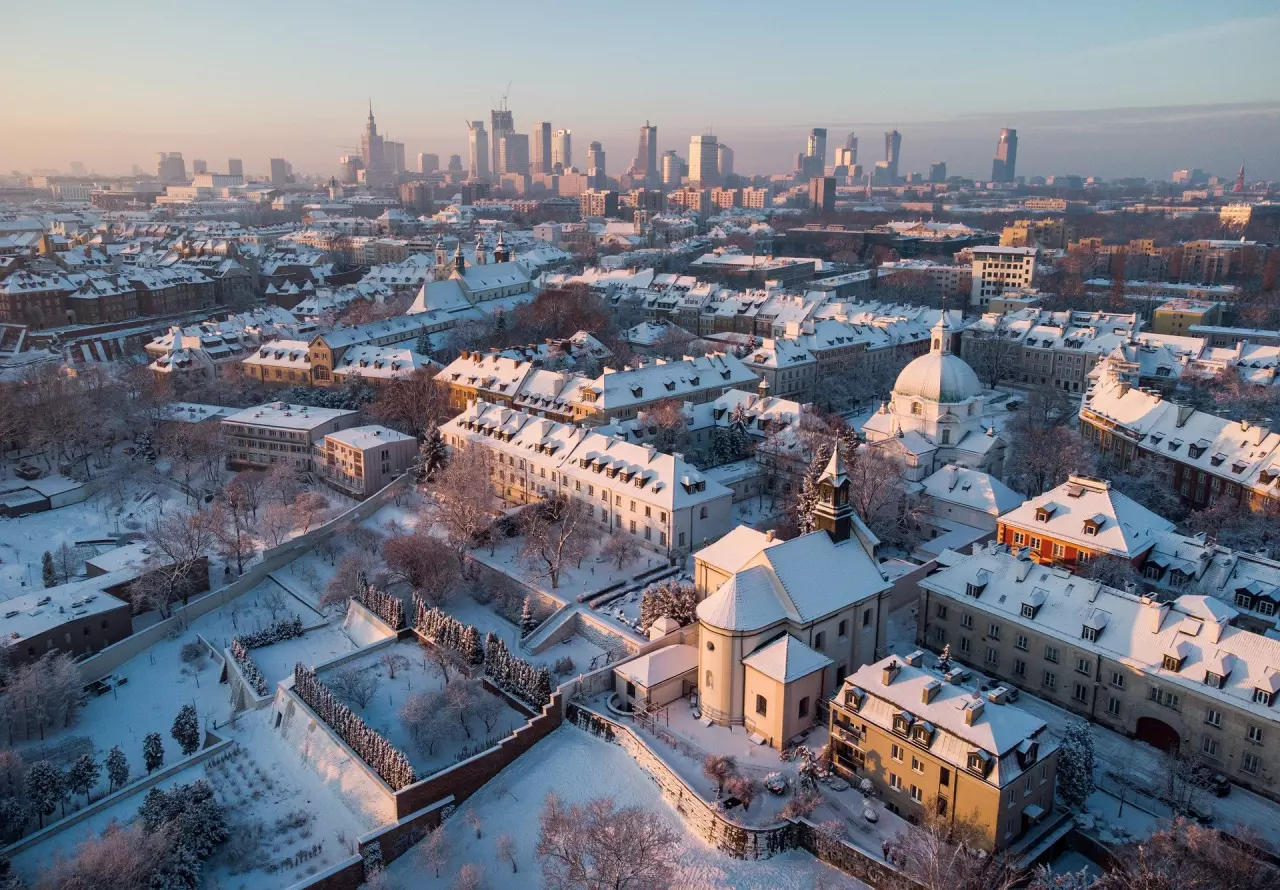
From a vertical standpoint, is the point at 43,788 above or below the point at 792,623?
below

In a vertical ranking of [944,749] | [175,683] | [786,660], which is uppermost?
[786,660]

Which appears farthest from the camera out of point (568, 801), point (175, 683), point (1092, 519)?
point (175, 683)

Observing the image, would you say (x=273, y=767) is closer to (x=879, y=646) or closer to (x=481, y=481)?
(x=481, y=481)

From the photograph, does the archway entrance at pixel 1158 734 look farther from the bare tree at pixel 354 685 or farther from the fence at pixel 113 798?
the fence at pixel 113 798

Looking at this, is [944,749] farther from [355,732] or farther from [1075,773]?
[355,732]

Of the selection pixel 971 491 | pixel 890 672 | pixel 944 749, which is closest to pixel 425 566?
pixel 890 672

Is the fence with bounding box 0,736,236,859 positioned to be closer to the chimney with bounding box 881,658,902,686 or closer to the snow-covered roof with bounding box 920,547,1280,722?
the chimney with bounding box 881,658,902,686

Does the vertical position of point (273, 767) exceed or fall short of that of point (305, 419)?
it falls short

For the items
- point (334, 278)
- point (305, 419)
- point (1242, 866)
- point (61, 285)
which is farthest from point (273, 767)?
point (334, 278)
